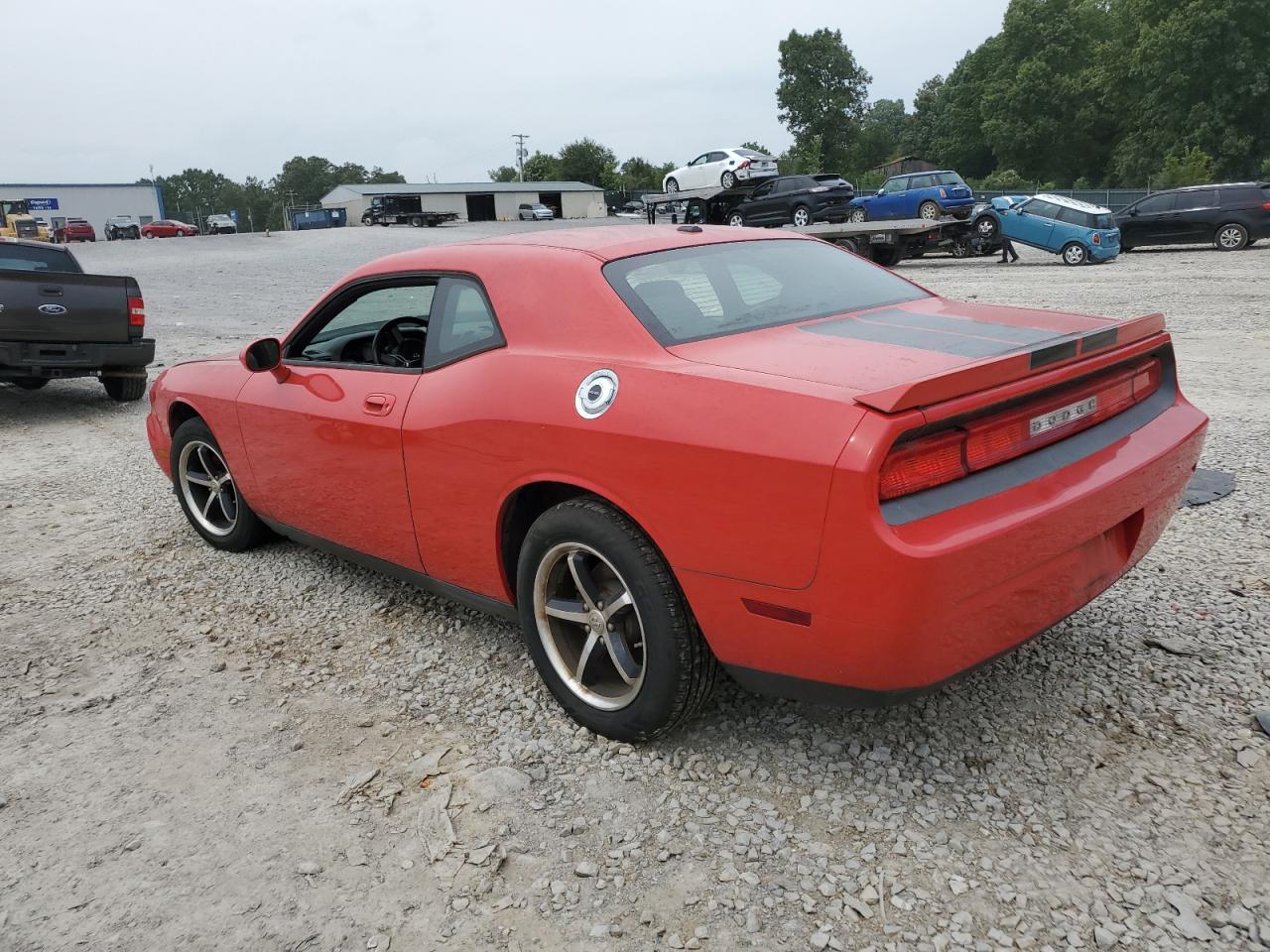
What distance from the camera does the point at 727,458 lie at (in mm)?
2342

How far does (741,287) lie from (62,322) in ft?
Answer: 24.2

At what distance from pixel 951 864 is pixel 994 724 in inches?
27.2

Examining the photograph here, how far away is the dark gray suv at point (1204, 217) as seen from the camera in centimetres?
2056

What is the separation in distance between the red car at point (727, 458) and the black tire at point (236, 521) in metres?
0.81

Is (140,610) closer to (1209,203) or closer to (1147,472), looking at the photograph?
(1147,472)

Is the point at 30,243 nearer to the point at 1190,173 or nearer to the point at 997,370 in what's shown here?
the point at 997,370

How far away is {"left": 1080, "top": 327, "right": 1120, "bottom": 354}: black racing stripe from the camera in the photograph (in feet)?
8.66

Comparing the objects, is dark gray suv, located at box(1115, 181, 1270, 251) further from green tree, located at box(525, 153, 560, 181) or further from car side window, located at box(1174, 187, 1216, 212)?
green tree, located at box(525, 153, 560, 181)

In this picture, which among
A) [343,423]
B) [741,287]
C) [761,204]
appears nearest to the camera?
[741,287]

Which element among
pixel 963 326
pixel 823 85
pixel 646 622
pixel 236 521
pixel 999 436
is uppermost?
pixel 823 85

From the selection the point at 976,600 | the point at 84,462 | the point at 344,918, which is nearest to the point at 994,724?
the point at 976,600

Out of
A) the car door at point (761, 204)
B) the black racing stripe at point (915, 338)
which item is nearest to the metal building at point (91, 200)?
the car door at point (761, 204)

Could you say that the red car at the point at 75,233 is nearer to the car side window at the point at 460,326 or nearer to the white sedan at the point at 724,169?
the white sedan at the point at 724,169

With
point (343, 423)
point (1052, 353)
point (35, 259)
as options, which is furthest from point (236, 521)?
point (35, 259)
